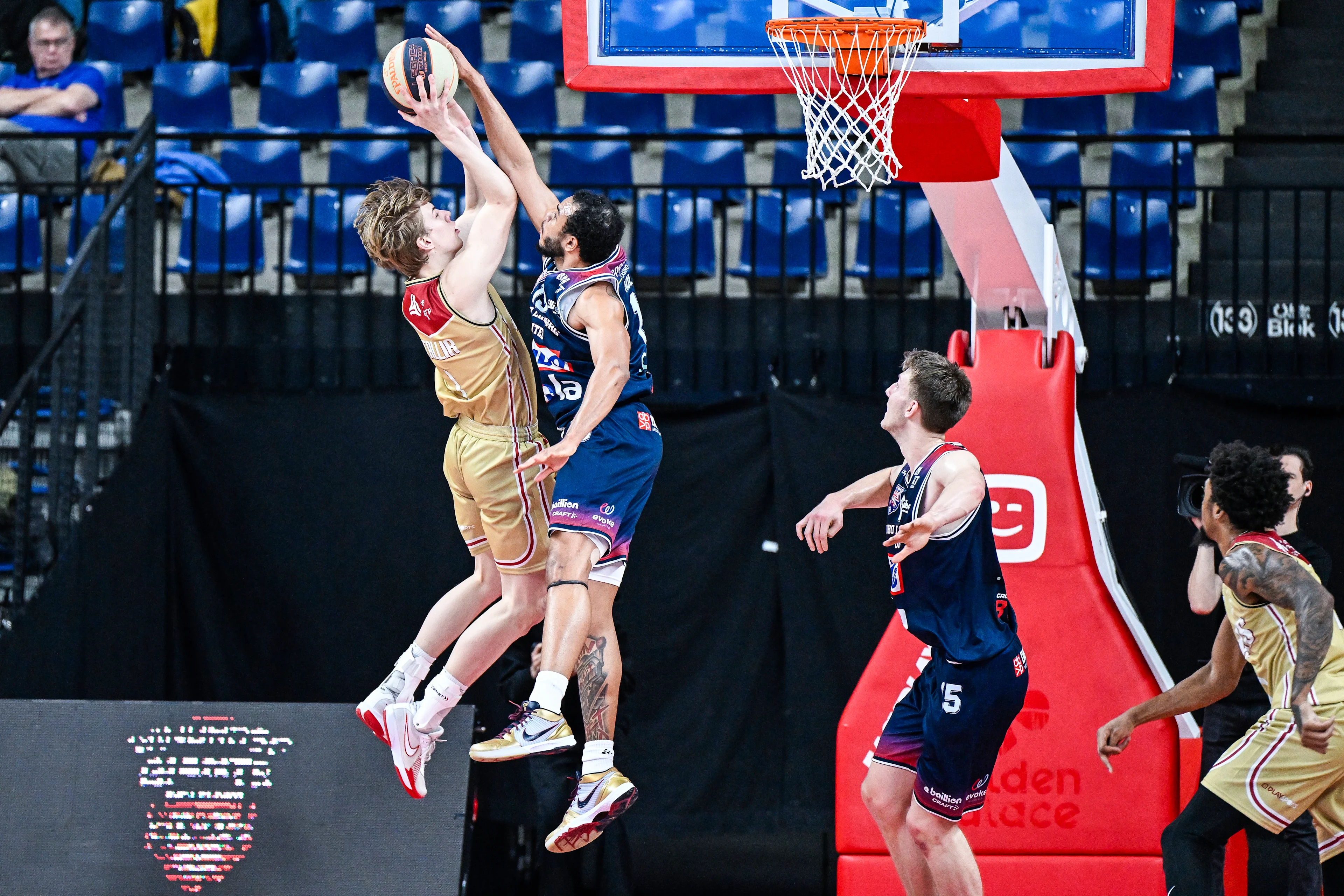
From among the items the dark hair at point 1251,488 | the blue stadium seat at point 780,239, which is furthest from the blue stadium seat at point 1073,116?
the dark hair at point 1251,488

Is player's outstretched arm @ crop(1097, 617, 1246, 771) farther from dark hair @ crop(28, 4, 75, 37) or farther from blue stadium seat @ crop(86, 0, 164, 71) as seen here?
blue stadium seat @ crop(86, 0, 164, 71)

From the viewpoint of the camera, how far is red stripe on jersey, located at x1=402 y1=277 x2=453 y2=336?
16.1 ft

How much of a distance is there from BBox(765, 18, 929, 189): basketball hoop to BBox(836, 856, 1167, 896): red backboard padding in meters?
2.94

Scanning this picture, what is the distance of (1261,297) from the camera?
8508 mm

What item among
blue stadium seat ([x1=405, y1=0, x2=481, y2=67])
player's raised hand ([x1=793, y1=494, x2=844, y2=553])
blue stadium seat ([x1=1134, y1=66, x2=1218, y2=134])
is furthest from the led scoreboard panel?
blue stadium seat ([x1=1134, y1=66, x2=1218, y2=134])

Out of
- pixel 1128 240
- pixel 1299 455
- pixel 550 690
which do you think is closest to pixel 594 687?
pixel 550 690

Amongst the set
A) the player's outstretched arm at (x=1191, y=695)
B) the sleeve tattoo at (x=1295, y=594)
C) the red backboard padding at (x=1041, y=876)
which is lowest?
the red backboard padding at (x=1041, y=876)

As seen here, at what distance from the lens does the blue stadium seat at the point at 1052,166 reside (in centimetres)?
941

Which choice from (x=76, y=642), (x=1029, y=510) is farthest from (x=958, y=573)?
(x=76, y=642)

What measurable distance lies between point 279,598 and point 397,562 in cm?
61

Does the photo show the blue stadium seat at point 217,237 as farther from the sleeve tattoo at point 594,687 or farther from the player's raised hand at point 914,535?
the player's raised hand at point 914,535

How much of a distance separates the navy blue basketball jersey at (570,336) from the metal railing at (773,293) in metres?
2.71

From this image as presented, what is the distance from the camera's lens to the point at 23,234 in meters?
→ 8.52

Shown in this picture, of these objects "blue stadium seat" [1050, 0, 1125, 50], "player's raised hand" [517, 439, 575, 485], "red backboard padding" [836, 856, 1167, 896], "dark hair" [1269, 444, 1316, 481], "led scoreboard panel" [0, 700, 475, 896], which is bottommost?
"red backboard padding" [836, 856, 1167, 896]
